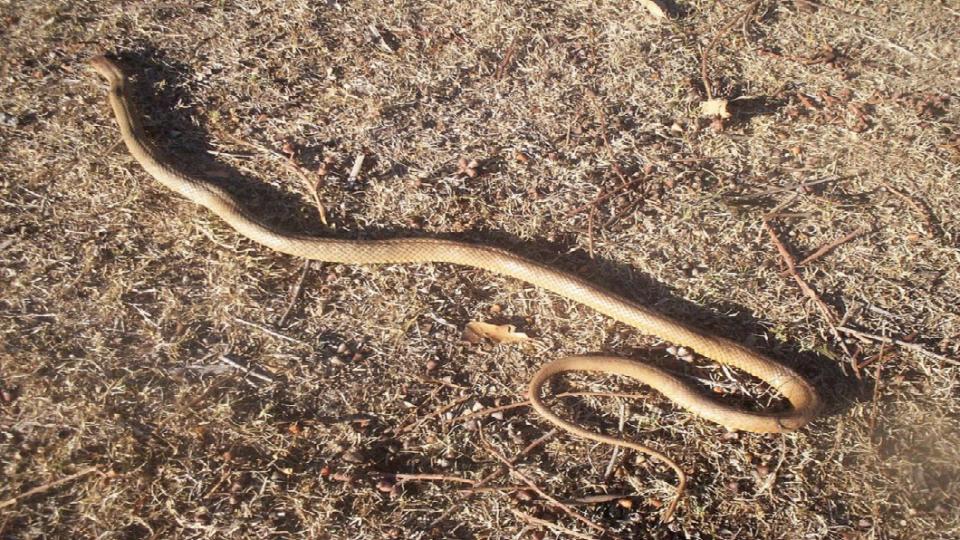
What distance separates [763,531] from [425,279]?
255 cm

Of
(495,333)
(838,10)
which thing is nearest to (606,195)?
(495,333)

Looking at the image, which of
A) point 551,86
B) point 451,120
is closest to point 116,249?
point 451,120

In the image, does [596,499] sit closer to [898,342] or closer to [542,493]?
[542,493]

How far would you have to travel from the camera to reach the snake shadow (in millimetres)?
4340

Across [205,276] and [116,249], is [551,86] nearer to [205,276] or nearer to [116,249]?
[205,276]

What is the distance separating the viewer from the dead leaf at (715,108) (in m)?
5.34

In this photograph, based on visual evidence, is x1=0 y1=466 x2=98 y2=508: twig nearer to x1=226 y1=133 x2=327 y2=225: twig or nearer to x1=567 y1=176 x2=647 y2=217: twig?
x1=226 y1=133 x2=327 y2=225: twig

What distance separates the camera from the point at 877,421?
4.11 m

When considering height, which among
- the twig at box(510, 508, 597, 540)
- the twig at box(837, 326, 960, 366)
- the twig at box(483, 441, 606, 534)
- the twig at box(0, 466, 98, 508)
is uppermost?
the twig at box(837, 326, 960, 366)

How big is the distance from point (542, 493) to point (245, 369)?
6.33 feet

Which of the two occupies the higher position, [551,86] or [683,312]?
[551,86]

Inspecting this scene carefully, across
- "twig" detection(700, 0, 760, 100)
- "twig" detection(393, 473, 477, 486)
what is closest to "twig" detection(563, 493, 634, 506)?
"twig" detection(393, 473, 477, 486)

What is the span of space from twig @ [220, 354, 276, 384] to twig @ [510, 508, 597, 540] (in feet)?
5.43

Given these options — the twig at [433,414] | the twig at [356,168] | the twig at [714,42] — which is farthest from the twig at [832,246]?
the twig at [356,168]
